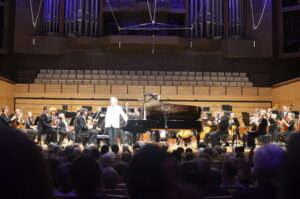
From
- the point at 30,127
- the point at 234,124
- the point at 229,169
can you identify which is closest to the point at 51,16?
the point at 30,127

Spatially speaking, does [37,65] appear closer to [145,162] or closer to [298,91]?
[298,91]

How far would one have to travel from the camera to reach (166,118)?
906 cm

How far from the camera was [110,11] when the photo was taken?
16875 mm

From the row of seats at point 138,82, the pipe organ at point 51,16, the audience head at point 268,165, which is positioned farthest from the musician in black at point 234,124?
the pipe organ at point 51,16

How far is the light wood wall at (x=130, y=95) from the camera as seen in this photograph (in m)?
15.5

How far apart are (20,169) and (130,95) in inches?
594

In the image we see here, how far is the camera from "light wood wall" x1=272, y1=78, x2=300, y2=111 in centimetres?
1397

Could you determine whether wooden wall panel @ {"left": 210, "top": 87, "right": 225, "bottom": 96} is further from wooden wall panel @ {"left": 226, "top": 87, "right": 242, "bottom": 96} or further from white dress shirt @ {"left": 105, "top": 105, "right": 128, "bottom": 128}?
white dress shirt @ {"left": 105, "top": 105, "right": 128, "bottom": 128}

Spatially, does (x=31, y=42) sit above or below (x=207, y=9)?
below

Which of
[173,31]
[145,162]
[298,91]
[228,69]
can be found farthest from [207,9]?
[145,162]

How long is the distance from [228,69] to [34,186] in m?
17.6

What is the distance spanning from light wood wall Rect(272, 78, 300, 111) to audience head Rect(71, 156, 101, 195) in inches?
530

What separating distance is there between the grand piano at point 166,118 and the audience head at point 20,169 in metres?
8.31

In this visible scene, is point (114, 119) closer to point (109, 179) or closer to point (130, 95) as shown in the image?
point (130, 95)
